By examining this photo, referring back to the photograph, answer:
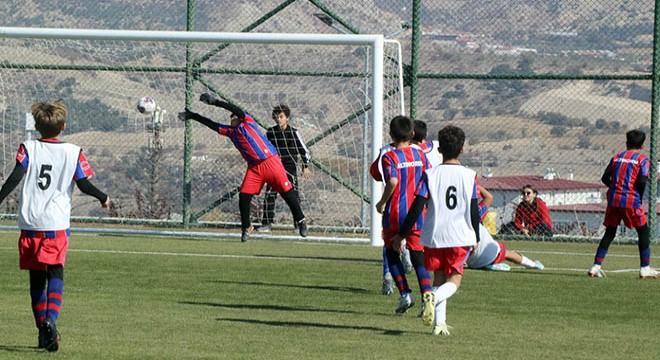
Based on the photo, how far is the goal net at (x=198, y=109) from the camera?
2056 cm

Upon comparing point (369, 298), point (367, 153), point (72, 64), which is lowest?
point (369, 298)

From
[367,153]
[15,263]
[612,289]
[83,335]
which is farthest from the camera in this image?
[367,153]

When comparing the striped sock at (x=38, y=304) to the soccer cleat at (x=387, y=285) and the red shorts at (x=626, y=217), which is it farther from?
the red shorts at (x=626, y=217)

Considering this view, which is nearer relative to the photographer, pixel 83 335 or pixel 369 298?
pixel 83 335

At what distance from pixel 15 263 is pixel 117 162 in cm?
737

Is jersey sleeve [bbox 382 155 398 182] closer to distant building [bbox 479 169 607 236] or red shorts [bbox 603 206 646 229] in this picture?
red shorts [bbox 603 206 646 229]

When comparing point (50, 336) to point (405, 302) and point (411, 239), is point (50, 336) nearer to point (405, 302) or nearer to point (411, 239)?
point (405, 302)

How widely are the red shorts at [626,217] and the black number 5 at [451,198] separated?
212 inches

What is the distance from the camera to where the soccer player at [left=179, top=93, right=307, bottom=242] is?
18234 mm

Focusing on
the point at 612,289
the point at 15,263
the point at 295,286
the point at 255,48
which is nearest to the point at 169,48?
the point at 255,48

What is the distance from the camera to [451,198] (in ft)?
34.4

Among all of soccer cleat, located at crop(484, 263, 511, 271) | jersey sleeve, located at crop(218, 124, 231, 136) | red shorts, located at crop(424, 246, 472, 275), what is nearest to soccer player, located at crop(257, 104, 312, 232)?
jersey sleeve, located at crop(218, 124, 231, 136)

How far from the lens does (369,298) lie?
516 inches

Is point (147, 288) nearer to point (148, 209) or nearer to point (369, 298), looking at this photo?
point (369, 298)
